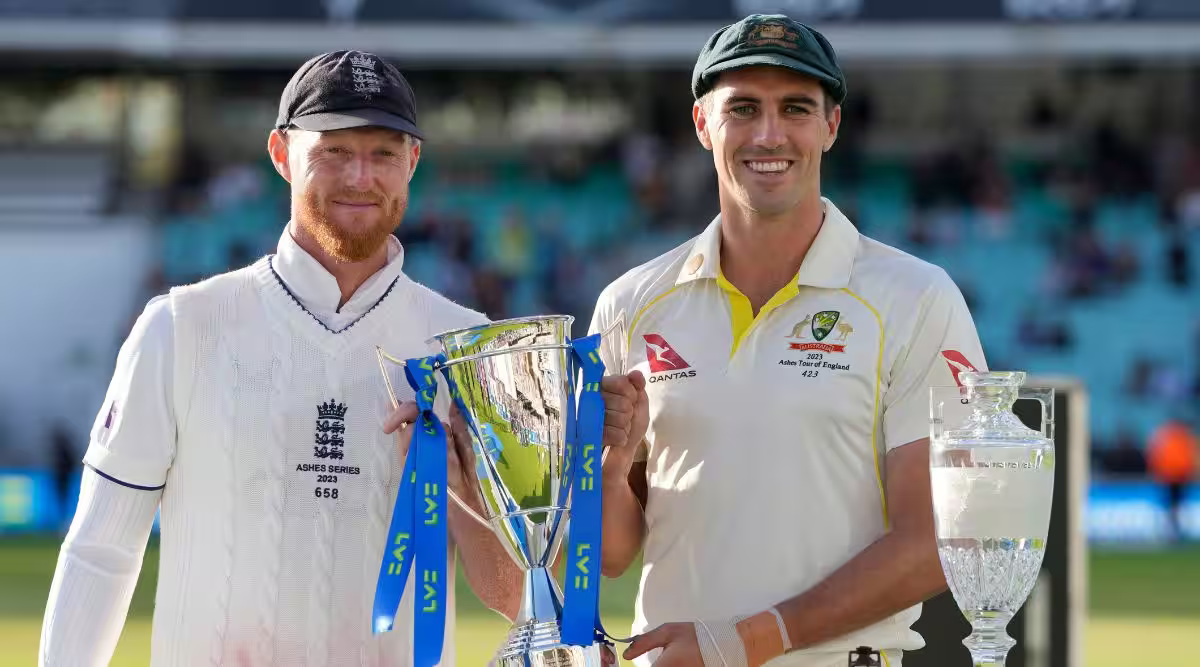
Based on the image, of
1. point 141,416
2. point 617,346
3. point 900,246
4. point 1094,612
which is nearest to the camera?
point 141,416

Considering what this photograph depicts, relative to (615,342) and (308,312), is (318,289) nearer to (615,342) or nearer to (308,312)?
(308,312)

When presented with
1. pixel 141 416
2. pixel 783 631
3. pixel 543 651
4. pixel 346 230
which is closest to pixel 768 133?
pixel 346 230

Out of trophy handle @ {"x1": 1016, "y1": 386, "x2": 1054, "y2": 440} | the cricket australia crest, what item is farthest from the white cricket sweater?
trophy handle @ {"x1": 1016, "y1": 386, "x2": 1054, "y2": 440}

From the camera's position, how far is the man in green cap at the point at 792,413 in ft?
9.20

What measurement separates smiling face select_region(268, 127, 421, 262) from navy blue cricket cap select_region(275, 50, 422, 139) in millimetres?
39

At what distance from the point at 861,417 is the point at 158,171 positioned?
18346 mm

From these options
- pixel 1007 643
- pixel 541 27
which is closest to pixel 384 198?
pixel 1007 643

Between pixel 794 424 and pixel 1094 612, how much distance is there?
28.0 ft

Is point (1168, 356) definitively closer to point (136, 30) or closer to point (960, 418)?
point (136, 30)

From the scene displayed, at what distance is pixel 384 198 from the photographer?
2.82 m

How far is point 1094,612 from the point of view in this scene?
35.3 feet

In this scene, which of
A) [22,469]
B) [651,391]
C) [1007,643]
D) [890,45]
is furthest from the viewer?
[890,45]

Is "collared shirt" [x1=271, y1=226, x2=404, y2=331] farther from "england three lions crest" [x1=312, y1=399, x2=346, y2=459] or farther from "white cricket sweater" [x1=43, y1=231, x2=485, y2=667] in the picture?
"england three lions crest" [x1=312, y1=399, x2=346, y2=459]

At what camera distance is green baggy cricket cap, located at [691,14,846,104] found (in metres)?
2.82
